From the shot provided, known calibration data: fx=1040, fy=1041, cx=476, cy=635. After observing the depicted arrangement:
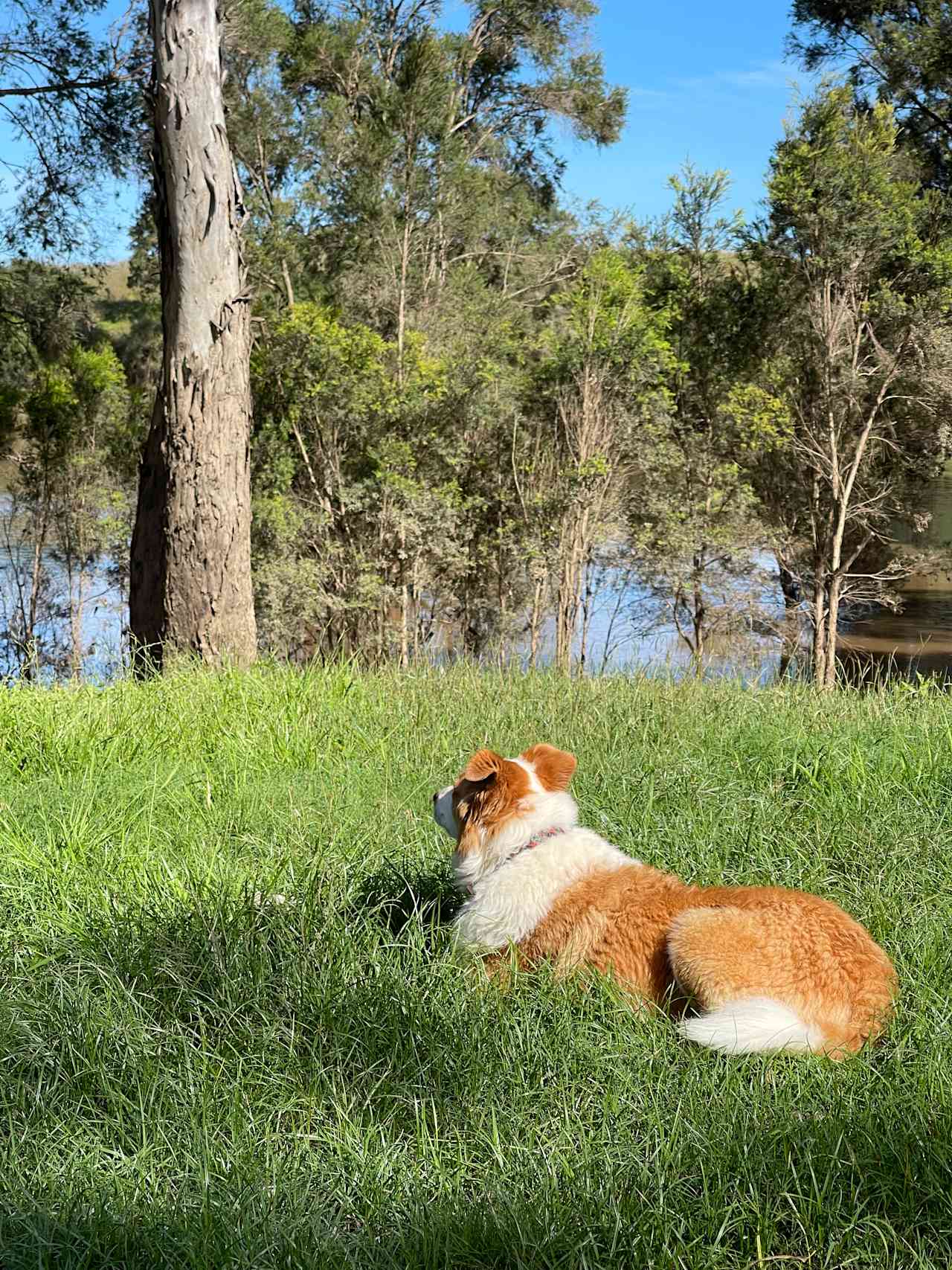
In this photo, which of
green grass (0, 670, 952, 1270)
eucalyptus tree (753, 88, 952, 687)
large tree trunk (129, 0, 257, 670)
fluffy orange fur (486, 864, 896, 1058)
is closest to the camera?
green grass (0, 670, 952, 1270)

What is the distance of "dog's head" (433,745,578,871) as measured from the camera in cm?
334

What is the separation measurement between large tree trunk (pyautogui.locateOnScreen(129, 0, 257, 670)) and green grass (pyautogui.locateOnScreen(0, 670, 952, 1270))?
294 cm

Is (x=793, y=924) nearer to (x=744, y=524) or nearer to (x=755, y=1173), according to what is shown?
(x=755, y=1173)

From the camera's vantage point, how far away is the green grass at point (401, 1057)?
221 cm

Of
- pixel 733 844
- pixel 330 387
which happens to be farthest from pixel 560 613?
pixel 733 844

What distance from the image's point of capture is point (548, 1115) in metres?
2.63

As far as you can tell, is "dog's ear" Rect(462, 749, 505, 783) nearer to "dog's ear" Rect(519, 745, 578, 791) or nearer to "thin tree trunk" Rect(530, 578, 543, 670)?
"dog's ear" Rect(519, 745, 578, 791)

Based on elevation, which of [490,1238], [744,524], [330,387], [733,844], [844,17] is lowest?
[490,1238]

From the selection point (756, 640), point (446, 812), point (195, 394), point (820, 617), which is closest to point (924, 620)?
point (756, 640)

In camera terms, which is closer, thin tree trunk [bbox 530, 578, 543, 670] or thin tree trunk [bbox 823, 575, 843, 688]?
thin tree trunk [bbox 823, 575, 843, 688]

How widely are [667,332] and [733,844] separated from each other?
16900 mm

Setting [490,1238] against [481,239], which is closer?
[490,1238]

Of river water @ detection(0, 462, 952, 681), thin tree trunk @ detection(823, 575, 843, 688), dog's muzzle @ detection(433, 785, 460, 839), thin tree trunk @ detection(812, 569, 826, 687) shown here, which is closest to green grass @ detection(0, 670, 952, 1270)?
dog's muzzle @ detection(433, 785, 460, 839)

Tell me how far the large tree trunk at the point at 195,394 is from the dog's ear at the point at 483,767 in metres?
4.77
